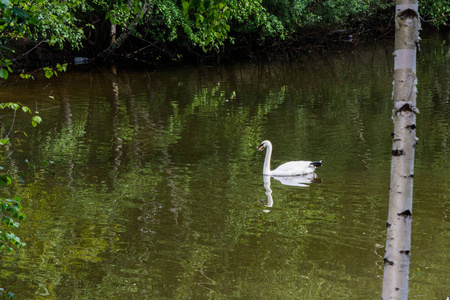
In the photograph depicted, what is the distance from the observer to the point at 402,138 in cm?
387

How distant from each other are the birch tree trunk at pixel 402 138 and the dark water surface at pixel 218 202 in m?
2.89

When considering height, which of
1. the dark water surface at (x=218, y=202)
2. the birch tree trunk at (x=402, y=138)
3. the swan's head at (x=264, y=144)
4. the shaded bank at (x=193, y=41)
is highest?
the shaded bank at (x=193, y=41)

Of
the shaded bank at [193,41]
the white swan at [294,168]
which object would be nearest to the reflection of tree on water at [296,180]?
the white swan at [294,168]

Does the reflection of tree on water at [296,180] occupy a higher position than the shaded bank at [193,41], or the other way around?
the shaded bank at [193,41]

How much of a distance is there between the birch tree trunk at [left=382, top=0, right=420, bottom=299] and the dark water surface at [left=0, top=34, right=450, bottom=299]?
289cm

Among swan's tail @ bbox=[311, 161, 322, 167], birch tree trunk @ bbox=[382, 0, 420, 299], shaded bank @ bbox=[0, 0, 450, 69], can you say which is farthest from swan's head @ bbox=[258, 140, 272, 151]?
shaded bank @ bbox=[0, 0, 450, 69]

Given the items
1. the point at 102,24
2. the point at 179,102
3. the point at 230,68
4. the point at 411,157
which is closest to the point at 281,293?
the point at 411,157

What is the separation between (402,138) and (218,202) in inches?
269

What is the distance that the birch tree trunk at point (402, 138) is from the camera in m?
3.82

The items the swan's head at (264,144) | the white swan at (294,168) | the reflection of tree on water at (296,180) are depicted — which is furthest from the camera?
the swan's head at (264,144)

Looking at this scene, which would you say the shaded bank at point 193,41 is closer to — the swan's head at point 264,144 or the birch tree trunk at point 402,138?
the swan's head at point 264,144

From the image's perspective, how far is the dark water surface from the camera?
735 cm

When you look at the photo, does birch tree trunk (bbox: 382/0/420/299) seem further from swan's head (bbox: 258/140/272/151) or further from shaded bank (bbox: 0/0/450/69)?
shaded bank (bbox: 0/0/450/69)

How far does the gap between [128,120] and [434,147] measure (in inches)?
374
